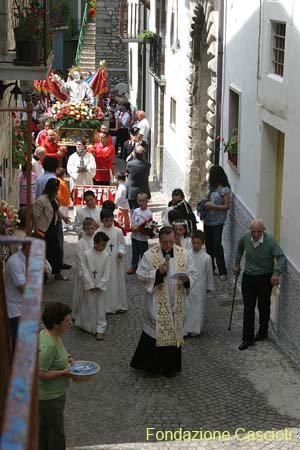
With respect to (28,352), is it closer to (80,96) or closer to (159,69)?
(159,69)

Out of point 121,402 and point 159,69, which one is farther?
point 159,69

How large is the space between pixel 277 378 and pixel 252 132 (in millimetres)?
3905

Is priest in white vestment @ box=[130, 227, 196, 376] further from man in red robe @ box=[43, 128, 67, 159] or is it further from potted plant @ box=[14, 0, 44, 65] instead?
man in red robe @ box=[43, 128, 67, 159]

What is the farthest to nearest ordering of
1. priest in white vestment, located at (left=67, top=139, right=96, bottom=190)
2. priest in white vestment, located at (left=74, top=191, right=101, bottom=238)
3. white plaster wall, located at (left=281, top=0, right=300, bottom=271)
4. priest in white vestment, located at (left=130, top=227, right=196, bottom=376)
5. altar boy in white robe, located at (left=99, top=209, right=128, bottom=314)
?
priest in white vestment, located at (left=67, top=139, right=96, bottom=190) < priest in white vestment, located at (left=74, top=191, right=101, bottom=238) < altar boy in white robe, located at (left=99, top=209, right=128, bottom=314) < white plaster wall, located at (left=281, top=0, right=300, bottom=271) < priest in white vestment, located at (left=130, top=227, right=196, bottom=376)

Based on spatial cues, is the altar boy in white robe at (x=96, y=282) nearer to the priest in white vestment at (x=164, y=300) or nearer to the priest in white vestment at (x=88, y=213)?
the priest in white vestment at (x=164, y=300)

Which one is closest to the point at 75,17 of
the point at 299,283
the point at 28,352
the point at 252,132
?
the point at 252,132

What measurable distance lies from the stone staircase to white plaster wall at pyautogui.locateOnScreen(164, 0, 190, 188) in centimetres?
1397

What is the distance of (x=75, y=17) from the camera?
42.5 m

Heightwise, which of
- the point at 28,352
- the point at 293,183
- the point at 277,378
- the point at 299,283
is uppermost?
the point at 28,352

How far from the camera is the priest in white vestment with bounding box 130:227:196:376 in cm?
838

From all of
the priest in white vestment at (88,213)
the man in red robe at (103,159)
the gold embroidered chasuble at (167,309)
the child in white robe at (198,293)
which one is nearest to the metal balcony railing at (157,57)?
the man in red robe at (103,159)

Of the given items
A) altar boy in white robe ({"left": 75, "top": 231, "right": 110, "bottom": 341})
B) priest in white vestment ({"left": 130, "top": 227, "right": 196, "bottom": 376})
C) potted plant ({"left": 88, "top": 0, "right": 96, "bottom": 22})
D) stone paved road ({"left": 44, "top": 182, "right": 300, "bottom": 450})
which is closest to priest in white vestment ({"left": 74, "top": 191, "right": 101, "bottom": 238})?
altar boy in white robe ({"left": 75, "top": 231, "right": 110, "bottom": 341})

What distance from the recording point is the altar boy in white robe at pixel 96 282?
32.2 feet

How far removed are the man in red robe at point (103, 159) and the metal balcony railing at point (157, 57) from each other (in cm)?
399
